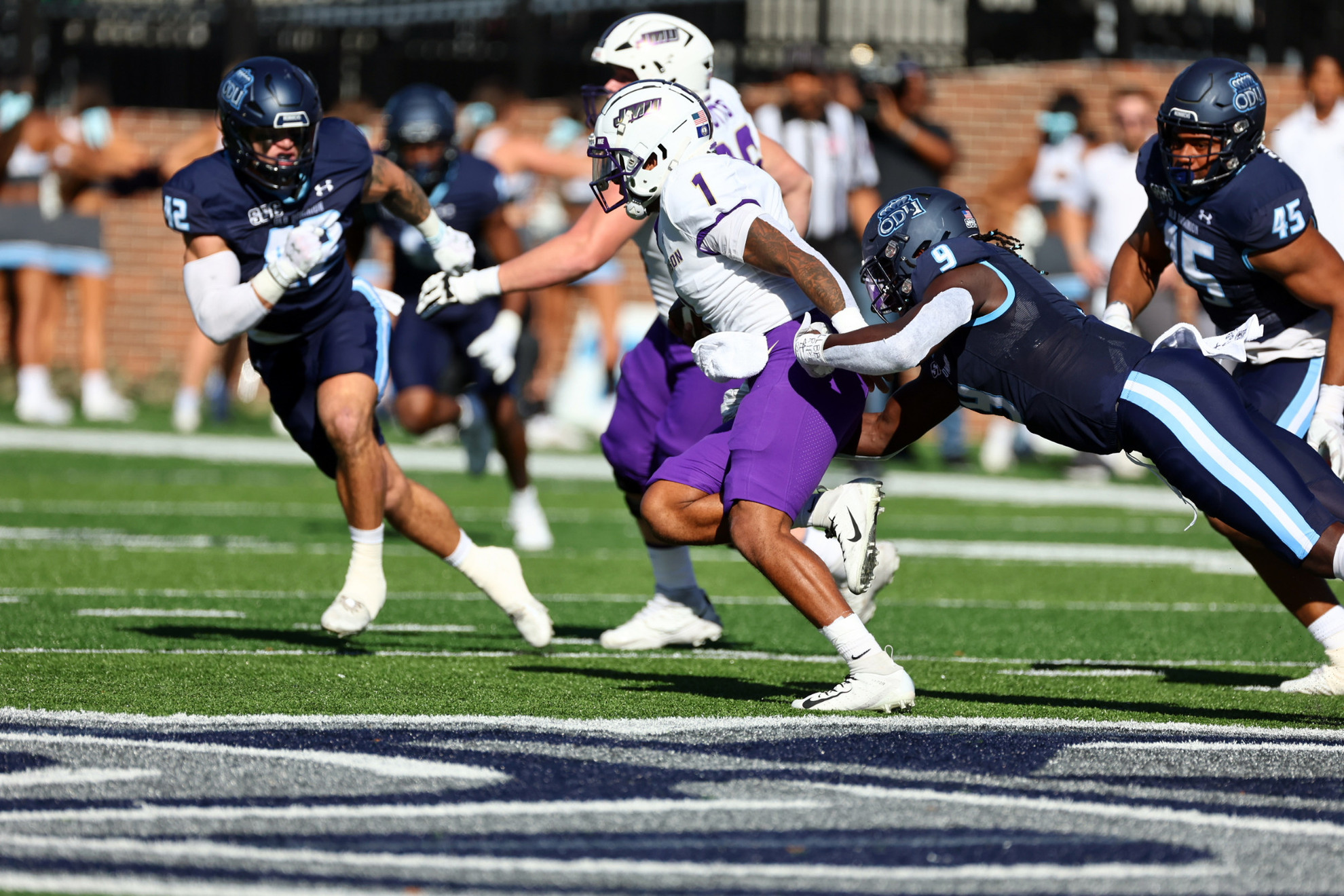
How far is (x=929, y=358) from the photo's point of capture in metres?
4.62

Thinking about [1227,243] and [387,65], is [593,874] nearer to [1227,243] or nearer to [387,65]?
[1227,243]

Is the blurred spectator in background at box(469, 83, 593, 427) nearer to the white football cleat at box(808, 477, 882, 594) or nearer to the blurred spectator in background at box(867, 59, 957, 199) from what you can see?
the blurred spectator in background at box(867, 59, 957, 199)

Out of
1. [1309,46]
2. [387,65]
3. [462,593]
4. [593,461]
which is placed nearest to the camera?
[462,593]

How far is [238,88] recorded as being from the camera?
5.43 metres

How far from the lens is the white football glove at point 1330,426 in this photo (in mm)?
4832

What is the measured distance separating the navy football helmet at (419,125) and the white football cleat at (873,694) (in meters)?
4.33

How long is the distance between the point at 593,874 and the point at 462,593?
4405 mm

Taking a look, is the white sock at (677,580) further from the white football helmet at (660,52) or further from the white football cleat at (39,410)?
the white football cleat at (39,410)

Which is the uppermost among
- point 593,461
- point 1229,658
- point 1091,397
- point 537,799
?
point 1091,397

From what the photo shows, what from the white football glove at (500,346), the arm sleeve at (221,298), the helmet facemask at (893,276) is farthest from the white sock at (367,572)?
the white football glove at (500,346)

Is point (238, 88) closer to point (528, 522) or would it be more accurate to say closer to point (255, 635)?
point (255, 635)

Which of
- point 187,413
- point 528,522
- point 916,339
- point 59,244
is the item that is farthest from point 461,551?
point 59,244

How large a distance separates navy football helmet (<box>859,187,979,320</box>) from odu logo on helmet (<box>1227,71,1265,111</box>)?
86 centimetres

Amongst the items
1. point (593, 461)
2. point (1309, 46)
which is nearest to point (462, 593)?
point (593, 461)
